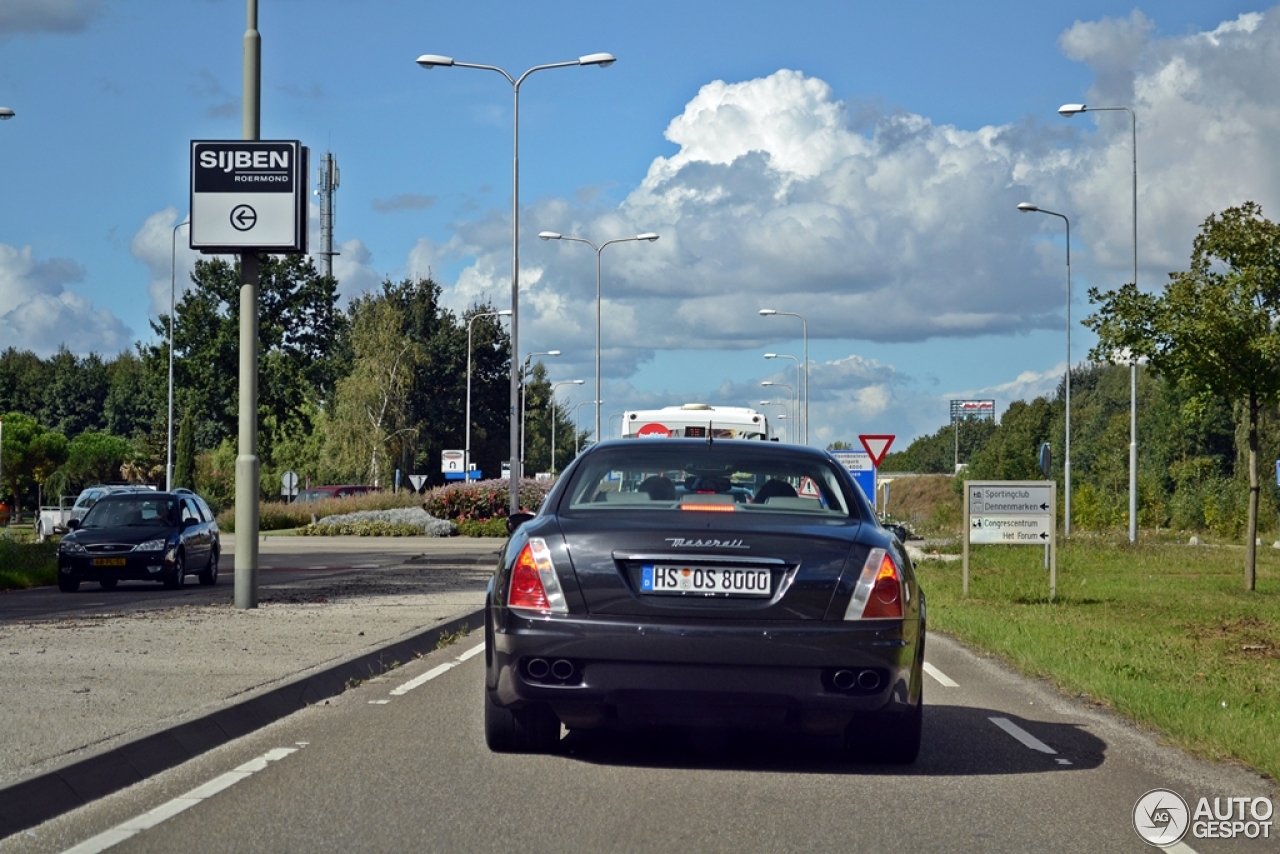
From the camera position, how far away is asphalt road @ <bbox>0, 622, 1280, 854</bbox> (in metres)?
6.16

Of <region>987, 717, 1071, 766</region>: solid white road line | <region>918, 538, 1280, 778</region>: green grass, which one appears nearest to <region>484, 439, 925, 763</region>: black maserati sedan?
<region>987, 717, 1071, 766</region>: solid white road line

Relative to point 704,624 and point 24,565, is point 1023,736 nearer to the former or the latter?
point 704,624

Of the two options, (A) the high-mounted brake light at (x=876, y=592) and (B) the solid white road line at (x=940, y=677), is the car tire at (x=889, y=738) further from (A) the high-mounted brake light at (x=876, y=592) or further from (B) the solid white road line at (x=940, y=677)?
(B) the solid white road line at (x=940, y=677)

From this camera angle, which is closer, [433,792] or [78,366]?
[433,792]

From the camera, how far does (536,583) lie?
7.31m

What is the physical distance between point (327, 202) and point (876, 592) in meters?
136

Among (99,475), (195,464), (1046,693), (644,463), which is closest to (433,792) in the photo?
(644,463)

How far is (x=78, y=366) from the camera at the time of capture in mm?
128500

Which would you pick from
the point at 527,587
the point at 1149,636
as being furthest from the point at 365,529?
the point at 527,587

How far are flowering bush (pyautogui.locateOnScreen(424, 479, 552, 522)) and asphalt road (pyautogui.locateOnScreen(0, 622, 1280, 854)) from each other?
1689 inches

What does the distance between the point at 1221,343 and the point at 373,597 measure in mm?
11647

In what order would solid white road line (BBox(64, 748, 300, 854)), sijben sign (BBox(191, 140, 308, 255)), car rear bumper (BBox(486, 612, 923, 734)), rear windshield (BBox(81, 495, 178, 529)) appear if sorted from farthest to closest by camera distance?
rear windshield (BBox(81, 495, 178, 529)) < sijben sign (BBox(191, 140, 308, 255)) < car rear bumper (BBox(486, 612, 923, 734)) < solid white road line (BBox(64, 748, 300, 854))

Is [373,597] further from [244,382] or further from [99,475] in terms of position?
[99,475]

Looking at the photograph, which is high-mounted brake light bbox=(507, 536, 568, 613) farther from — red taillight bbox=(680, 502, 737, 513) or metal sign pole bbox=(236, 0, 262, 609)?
metal sign pole bbox=(236, 0, 262, 609)
